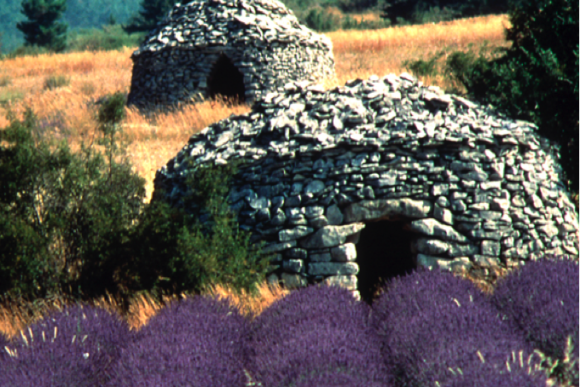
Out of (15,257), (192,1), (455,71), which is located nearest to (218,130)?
(15,257)

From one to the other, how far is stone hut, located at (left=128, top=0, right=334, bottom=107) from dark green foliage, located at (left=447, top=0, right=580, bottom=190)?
5.48 m

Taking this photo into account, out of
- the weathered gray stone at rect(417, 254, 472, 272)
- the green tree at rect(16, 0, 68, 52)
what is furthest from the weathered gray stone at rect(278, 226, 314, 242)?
the green tree at rect(16, 0, 68, 52)

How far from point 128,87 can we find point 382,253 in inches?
501

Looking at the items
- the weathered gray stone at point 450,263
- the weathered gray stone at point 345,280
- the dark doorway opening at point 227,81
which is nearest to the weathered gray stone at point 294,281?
the weathered gray stone at point 345,280

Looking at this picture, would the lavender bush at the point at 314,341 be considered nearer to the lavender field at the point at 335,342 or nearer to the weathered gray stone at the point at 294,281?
the lavender field at the point at 335,342

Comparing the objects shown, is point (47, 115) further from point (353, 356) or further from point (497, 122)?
point (353, 356)

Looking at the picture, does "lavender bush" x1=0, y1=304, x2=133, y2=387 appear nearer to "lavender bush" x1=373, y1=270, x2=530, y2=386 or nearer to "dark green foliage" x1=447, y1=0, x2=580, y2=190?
"lavender bush" x1=373, y1=270, x2=530, y2=386

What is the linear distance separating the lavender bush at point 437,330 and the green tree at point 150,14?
121ft

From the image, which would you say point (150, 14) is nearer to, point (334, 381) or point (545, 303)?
point (545, 303)

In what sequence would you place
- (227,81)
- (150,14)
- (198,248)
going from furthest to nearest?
(150,14) < (227,81) < (198,248)

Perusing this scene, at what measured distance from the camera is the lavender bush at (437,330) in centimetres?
331

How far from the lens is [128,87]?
17.4 meters

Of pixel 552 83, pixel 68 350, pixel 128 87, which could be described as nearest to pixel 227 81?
pixel 128 87

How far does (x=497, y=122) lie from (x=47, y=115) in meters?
12.0
